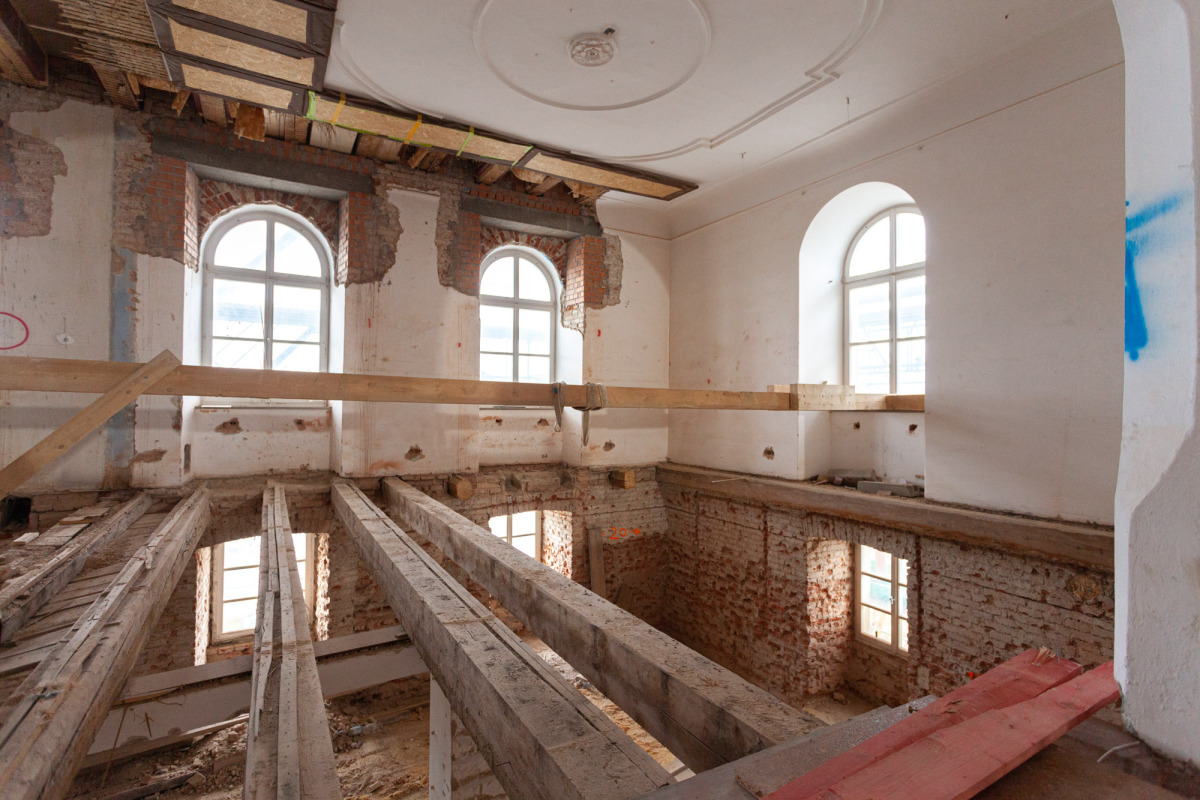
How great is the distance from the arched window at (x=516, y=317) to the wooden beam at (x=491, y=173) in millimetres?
853

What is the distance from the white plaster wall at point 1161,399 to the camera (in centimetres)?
90

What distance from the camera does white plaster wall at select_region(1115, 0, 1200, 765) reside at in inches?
35.3

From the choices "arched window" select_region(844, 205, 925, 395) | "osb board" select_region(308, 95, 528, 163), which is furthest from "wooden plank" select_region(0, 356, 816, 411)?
"osb board" select_region(308, 95, 528, 163)

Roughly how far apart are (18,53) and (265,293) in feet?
7.34

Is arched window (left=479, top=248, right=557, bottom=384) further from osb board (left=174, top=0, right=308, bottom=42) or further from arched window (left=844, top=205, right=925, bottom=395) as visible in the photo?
arched window (left=844, top=205, right=925, bottom=395)

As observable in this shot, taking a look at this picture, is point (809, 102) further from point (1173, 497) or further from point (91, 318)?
point (91, 318)

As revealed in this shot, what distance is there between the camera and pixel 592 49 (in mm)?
3863

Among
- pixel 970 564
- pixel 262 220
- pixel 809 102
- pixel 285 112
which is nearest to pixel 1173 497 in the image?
pixel 970 564

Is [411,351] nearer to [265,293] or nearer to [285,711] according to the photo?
[265,293]

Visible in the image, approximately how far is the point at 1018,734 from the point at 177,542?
387 centimetres

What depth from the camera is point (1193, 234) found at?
90cm

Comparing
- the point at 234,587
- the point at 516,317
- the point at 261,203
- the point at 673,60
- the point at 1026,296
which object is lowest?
the point at 234,587

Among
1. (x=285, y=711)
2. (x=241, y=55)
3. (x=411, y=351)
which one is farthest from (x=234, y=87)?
(x=285, y=711)


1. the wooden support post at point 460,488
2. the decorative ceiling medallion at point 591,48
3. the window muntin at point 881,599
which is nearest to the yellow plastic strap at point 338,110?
the decorative ceiling medallion at point 591,48
